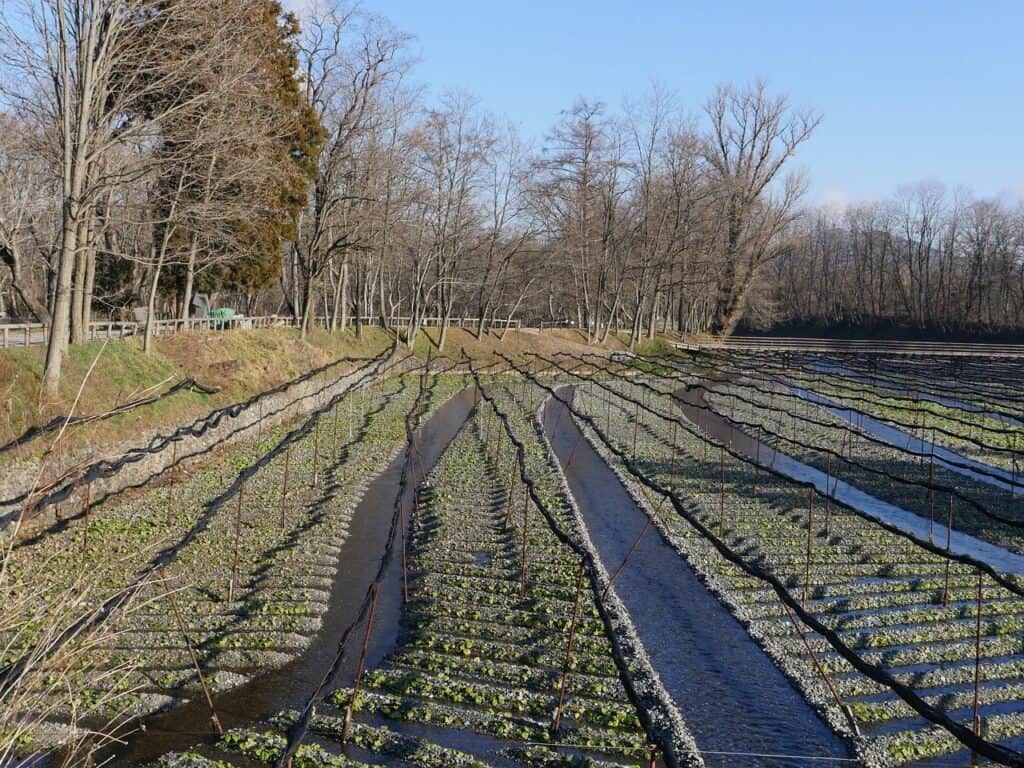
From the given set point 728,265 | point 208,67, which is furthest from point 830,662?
point 728,265

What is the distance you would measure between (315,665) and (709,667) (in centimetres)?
515

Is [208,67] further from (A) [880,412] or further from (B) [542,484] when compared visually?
(A) [880,412]

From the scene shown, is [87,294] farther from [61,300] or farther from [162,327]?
[61,300]

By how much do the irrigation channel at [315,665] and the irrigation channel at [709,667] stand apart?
12.6ft

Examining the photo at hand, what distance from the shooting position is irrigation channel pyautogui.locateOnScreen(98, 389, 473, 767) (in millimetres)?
9523

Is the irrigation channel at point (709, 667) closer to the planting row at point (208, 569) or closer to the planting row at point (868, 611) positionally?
the planting row at point (868, 611)

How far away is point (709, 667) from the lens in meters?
12.2

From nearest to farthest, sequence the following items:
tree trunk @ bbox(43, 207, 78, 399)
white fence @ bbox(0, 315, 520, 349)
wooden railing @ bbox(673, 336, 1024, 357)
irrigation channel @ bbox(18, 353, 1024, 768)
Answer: irrigation channel @ bbox(18, 353, 1024, 768), tree trunk @ bbox(43, 207, 78, 399), white fence @ bbox(0, 315, 520, 349), wooden railing @ bbox(673, 336, 1024, 357)

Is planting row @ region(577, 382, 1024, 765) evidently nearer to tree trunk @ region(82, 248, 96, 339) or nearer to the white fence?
the white fence

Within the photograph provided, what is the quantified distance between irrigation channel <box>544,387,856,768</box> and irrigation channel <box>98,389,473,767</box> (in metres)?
3.83

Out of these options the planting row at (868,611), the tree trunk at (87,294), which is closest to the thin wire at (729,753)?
the planting row at (868,611)

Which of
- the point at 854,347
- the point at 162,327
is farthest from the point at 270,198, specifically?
the point at 854,347

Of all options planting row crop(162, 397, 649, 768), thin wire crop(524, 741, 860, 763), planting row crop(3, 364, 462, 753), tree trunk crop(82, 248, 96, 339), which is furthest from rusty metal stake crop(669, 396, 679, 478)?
tree trunk crop(82, 248, 96, 339)

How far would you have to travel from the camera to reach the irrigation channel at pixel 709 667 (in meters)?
10.1
